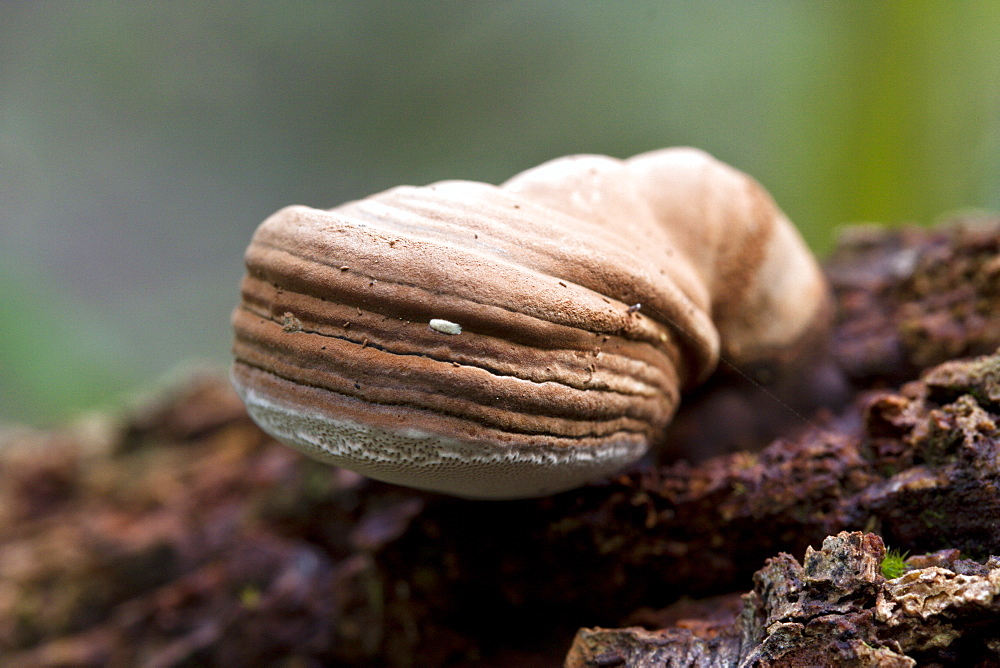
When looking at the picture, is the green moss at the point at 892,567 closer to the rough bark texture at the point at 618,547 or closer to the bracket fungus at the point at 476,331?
the rough bark texture at the point at 618,547

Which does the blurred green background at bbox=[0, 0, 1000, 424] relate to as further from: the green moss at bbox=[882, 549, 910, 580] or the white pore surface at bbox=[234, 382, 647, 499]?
the green moss at bbox=[882, 549, 910, 580]

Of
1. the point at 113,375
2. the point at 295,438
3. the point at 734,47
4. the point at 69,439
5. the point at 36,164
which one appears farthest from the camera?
the point at 113,375

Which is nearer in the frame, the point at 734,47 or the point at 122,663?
the point at 122,663

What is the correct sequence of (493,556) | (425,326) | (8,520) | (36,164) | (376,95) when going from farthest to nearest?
1. (36,164)
2. (376,95)
3. (8,520)
4. (493,556)
5. (425,326)

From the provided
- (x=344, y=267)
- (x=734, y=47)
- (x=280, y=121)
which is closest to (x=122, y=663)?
(x=344, y=267)

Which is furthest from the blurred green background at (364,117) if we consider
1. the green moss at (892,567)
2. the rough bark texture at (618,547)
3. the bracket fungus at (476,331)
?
the green moss at (892,567)

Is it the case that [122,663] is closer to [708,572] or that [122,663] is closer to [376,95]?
[708,572]
